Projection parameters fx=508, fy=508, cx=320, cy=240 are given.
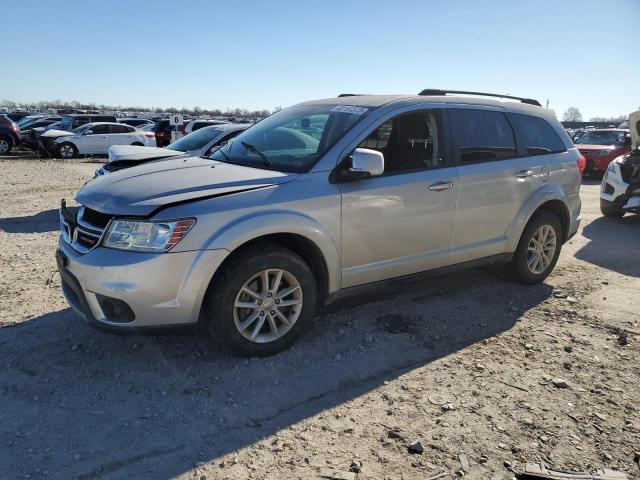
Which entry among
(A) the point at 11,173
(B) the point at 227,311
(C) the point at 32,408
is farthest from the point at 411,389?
(A) the point at 11,173

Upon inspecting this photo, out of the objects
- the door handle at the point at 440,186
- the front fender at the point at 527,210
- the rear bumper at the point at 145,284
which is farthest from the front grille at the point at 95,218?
the front fender at the point at 527,210

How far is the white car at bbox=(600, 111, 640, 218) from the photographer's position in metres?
8.74

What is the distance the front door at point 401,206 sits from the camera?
3.84m

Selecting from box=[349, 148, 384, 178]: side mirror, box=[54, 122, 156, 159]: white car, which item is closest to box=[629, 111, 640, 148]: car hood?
box=[349, 148, 384, 178]: side mirror

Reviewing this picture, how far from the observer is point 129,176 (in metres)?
3.87

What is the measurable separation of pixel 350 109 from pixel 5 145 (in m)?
21.3

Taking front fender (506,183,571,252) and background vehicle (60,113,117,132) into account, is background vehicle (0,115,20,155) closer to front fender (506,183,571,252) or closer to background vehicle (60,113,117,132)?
background vehicle (60,113,117,132)

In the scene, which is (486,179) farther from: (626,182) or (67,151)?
(67,151)

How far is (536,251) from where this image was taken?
17.4ft

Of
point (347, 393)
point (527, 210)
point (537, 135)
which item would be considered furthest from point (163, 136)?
point (347, 393)

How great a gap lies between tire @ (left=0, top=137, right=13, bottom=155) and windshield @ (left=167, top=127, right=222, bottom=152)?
1533 cm

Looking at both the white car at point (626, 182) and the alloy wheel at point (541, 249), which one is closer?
the alloy wheel at point (541, 249)

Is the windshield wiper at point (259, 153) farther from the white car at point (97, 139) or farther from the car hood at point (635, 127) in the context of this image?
the white car at point (97, 139)

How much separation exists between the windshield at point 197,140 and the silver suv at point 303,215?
4.31 metres
